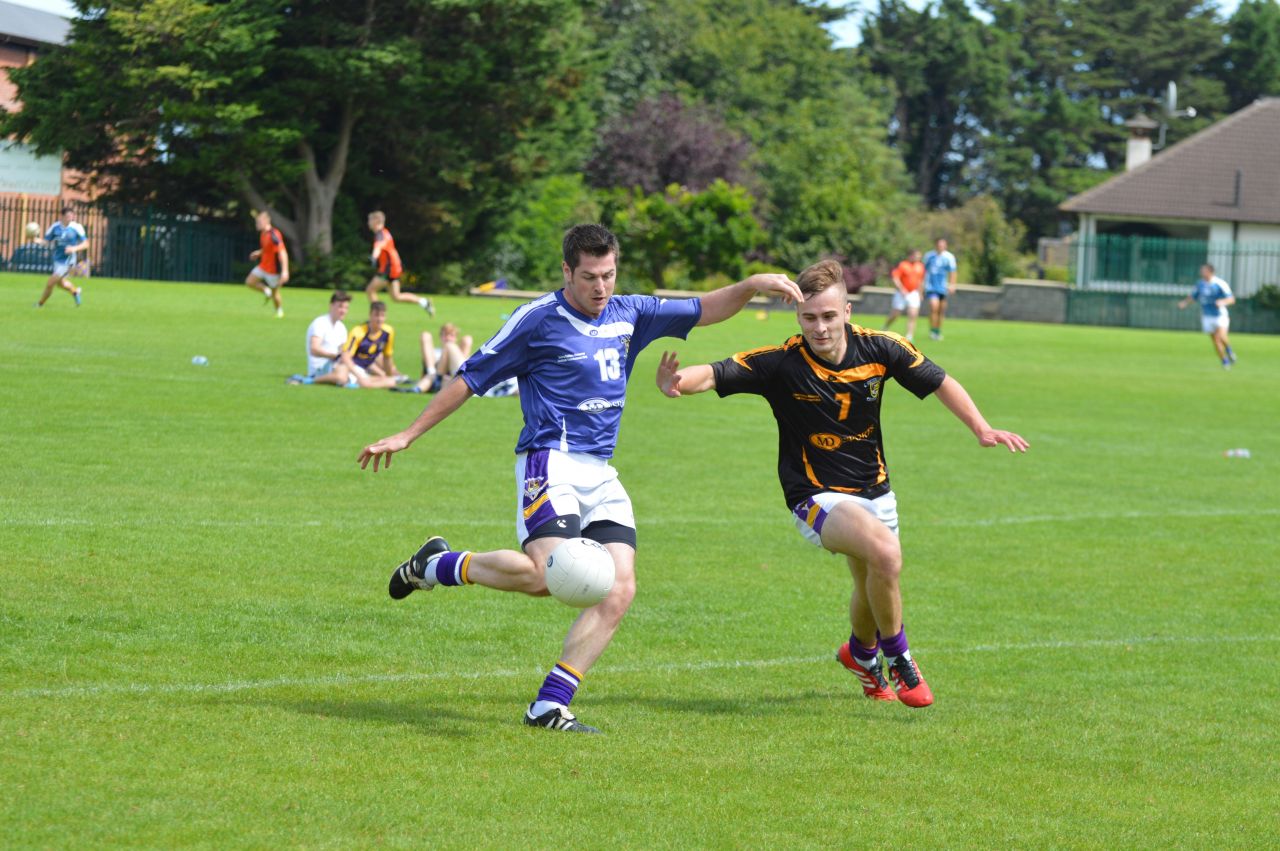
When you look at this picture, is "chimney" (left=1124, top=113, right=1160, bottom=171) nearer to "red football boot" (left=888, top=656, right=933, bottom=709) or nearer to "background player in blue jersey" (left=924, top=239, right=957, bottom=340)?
"background player in blue jersey" (left=924, top=239, right=957, bottom=340)

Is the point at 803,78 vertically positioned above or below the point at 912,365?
above

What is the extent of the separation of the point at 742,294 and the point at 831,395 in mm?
680

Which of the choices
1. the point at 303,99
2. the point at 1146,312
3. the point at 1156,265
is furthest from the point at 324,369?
the point at 1156,265

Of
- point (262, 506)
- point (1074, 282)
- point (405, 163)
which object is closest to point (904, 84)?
point (1074, 282)

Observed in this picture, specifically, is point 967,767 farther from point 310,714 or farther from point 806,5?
point 806,5

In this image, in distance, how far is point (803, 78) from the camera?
285 ft

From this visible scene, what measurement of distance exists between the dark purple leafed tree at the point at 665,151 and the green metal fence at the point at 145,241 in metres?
18.6

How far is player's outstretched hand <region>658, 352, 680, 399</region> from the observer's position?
23.4 feet

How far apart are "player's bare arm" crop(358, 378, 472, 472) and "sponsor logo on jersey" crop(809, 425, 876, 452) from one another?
1.69m

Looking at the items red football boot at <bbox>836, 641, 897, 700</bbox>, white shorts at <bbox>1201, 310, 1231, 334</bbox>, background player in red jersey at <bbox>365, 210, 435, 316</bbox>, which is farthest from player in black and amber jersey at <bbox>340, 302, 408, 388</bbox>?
white shorts at <bbox>1201, 310, 1231, 334</bbox>

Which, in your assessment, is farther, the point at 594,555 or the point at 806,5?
the point at 806,5

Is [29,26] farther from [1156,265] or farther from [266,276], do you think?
[1156,265]

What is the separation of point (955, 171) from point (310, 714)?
358 ft

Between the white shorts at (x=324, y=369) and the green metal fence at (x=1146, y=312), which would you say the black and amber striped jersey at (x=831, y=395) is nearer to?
the white shorts at (x=324, y=369)
